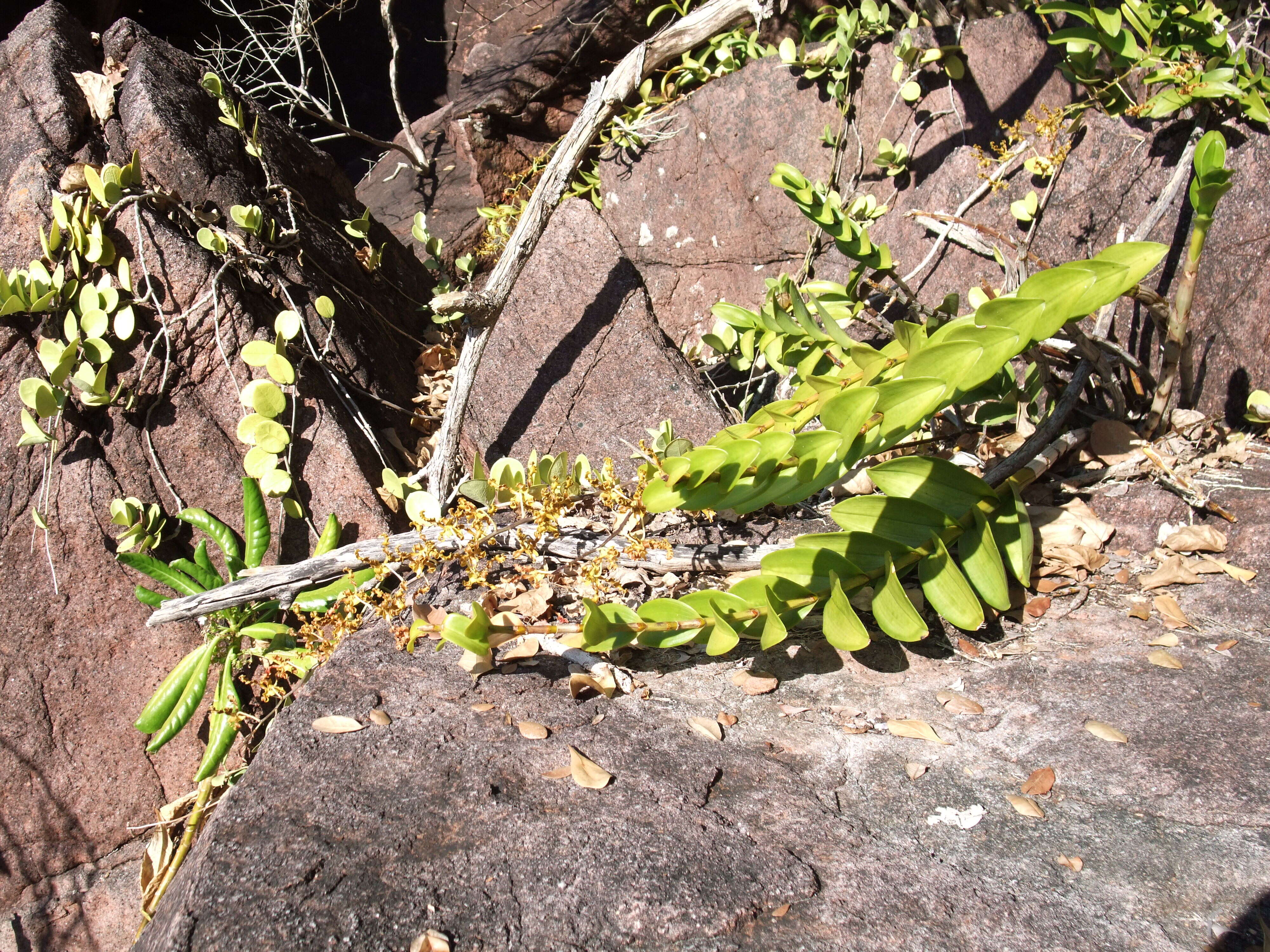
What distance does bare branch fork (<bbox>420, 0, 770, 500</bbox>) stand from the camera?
2459 mm

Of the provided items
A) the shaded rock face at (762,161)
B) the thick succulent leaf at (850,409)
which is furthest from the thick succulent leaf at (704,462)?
the shaded rock face at (762,161)

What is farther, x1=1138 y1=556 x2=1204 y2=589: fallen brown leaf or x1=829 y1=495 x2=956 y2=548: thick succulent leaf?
x1=1138 y1=556 x2=1204 y2=589: fallen brown leaf

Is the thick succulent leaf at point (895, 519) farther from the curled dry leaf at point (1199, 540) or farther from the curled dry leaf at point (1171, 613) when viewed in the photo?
the curled dry leaf at point (1199, 540)

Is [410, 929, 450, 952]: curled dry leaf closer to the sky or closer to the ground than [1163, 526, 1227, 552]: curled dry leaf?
closer to the sky

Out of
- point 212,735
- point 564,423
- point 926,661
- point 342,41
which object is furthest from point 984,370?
point 342,41

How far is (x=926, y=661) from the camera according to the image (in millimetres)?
1688

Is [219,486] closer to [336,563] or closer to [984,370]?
[336,563]

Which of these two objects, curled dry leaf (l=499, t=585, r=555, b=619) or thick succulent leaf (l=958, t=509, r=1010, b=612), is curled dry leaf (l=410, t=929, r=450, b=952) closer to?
curled dry leaf (l=499, t=585, r=555, b=619)

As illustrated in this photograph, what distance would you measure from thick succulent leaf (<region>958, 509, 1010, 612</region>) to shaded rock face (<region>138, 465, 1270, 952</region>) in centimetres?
19

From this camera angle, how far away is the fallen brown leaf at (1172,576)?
1735 mm

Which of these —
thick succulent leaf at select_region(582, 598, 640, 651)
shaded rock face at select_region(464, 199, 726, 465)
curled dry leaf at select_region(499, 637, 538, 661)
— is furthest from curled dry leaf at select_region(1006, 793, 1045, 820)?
shaded rock face at select_region(464, 199, 726, 465)

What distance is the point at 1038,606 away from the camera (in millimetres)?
1760

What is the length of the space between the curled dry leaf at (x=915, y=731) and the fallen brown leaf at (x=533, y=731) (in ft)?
2.09

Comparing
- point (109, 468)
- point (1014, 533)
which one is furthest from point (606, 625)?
point (109, 468)
